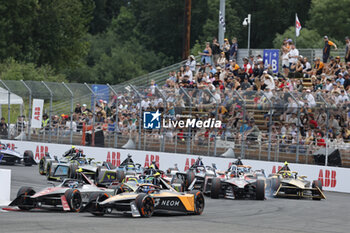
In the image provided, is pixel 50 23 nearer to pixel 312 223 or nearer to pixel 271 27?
pixel 271 27

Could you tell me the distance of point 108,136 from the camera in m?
33.6

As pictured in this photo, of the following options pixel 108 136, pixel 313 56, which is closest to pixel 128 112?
pixel 108 136

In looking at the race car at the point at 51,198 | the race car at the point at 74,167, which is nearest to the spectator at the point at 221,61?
the race car at the point at 74,167

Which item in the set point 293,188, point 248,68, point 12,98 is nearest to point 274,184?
point 293,188

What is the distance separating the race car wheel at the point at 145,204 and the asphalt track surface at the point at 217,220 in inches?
6.9

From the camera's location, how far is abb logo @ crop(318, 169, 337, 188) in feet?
87.2

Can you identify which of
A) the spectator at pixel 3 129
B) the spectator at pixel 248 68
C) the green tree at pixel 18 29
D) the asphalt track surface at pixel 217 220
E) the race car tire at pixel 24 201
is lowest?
the asphalt track surface at pixel 217 220

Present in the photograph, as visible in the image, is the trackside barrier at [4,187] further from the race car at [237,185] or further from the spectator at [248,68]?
the spectator at [248,68]

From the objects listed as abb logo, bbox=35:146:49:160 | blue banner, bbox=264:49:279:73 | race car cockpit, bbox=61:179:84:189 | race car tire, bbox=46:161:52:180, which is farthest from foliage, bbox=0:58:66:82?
race car cockpit, bbox=61:179:84:189

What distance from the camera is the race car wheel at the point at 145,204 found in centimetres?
1662

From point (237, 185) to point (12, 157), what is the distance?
1292 cm

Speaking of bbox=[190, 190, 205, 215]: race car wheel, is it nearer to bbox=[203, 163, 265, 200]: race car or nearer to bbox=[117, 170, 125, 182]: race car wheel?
bbox=[203, 163, 265, 200]: race car

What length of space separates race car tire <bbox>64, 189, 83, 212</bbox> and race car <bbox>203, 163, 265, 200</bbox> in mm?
5820

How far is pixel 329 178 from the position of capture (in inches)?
1052
